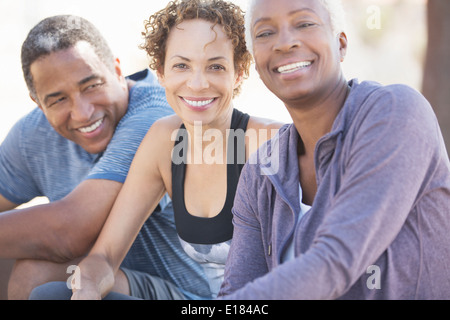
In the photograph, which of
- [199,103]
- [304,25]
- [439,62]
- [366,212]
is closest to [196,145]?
[199,103]

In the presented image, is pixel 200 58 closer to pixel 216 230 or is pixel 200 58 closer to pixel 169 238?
pixel 216 230

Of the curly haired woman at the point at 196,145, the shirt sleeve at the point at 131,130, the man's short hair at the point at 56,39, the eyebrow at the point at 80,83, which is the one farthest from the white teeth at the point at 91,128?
the curly haired woman at the point at 196,145

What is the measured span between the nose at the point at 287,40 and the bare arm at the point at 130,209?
0.92 metres

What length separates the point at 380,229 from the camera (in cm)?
132

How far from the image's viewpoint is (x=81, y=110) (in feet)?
8.81

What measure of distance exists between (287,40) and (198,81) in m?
0.63

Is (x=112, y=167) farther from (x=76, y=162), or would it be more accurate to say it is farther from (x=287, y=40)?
(x=287, y=40)

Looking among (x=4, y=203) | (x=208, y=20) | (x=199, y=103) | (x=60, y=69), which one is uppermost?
(x=208, y=20)

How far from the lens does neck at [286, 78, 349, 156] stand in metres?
1.72

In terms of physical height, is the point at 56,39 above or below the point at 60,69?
above

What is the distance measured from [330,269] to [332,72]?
702 mm

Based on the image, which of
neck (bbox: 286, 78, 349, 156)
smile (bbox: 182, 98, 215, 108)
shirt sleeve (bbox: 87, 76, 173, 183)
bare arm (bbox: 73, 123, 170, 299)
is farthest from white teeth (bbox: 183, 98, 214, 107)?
neck (bbox: 286, 78, 349, 156)

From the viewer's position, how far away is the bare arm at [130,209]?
2186 millimetres
